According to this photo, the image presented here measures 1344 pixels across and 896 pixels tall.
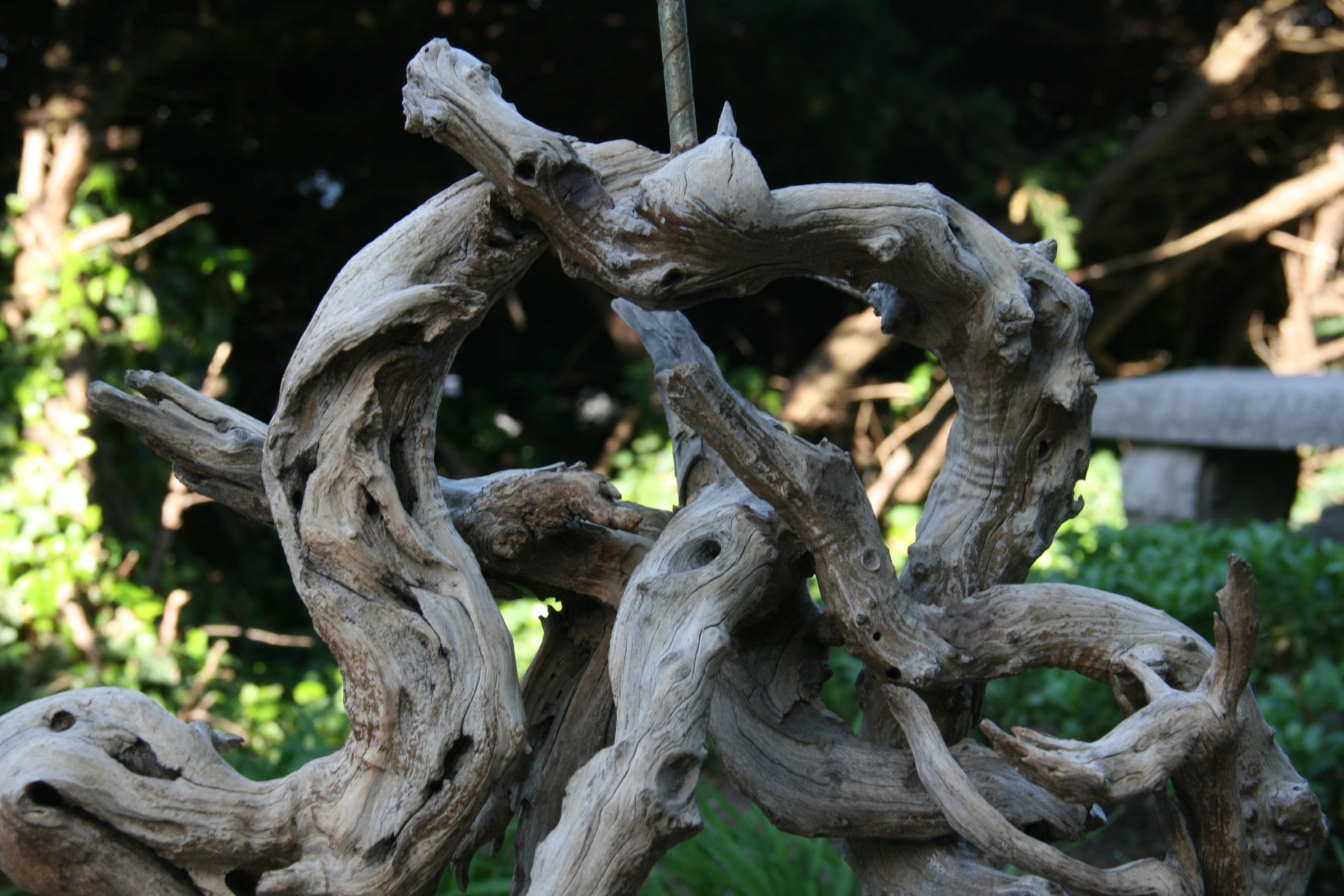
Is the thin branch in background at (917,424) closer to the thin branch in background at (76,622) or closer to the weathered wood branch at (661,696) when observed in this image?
the thin branch in background at (76,622)

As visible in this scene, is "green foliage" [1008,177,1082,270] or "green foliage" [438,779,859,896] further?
"green foliage" [1008,177,1082,270]

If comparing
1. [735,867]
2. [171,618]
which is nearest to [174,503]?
[171,618]

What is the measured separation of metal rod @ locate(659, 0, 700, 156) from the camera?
1.40 metres

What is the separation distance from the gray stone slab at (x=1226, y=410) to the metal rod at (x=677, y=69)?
269 centimetres

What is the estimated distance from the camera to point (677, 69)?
4.68 feet

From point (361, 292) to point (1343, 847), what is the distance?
2521 mm

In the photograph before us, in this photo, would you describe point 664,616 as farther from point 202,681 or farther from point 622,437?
point 622,437

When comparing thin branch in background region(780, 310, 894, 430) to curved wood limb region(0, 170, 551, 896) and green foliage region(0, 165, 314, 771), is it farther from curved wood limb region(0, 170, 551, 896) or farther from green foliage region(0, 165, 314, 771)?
curved wood limb region(0, 170, 551, 896)

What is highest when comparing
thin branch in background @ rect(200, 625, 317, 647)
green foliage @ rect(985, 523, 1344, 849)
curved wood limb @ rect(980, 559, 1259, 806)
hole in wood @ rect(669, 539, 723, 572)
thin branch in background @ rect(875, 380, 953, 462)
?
hole in wood @ rect(669, 539, 723, 572)

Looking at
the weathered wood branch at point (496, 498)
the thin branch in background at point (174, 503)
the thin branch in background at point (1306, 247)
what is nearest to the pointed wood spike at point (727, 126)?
the weathered wood branch at point (496, 498)

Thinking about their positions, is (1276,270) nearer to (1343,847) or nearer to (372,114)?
(1343,847)

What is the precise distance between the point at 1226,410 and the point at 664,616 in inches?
133

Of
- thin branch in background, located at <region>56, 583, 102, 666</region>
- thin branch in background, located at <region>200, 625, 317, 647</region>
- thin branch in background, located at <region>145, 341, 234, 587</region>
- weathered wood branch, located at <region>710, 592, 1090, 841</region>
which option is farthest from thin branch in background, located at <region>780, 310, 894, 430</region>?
weathered wood branch, located at <region>710, 592, 1090, 841</region>

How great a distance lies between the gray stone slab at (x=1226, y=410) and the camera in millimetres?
3721
